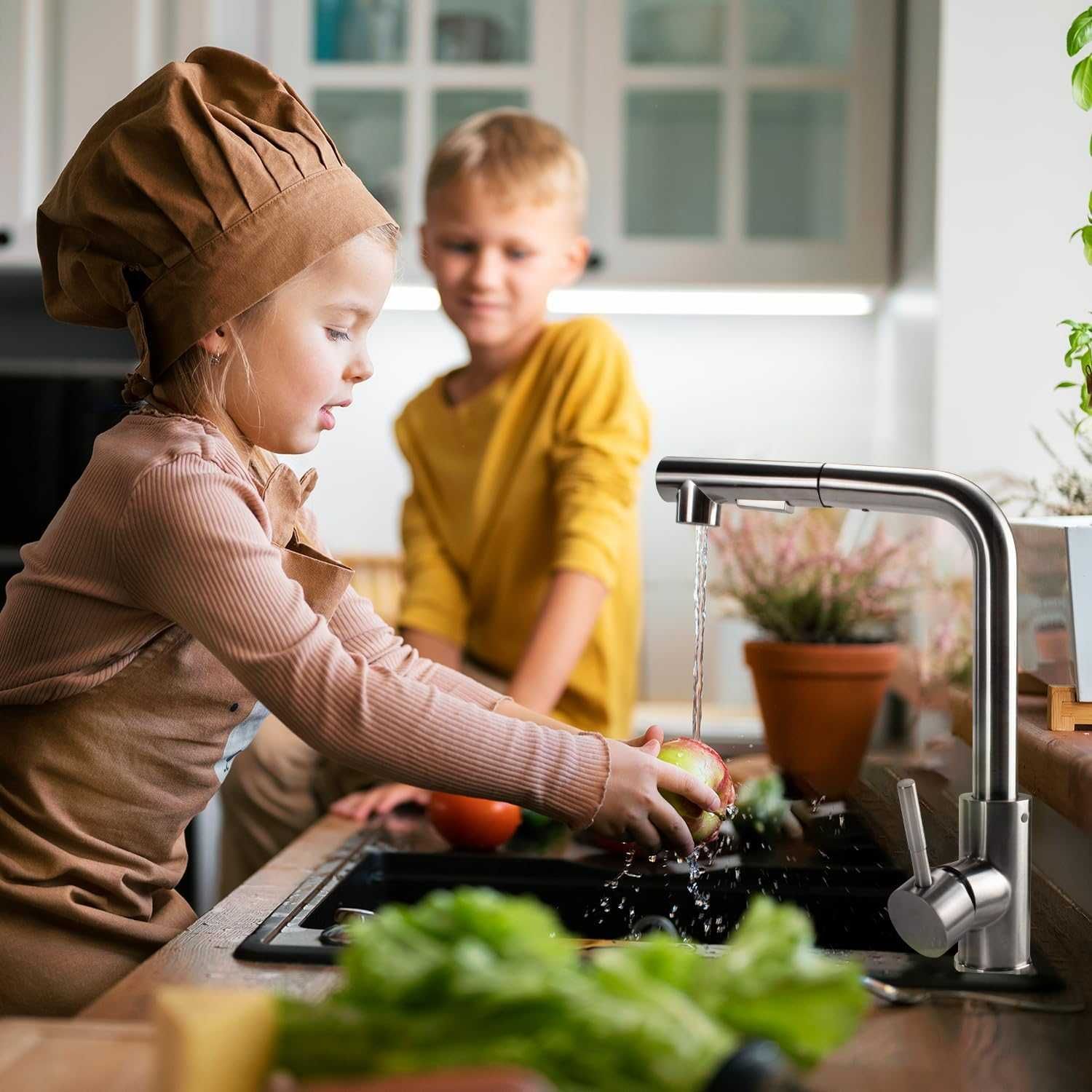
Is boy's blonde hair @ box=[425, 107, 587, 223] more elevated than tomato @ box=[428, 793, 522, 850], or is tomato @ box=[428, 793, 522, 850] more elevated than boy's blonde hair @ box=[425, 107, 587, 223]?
boy's blonde hair @ box=[425, 107, 587, 223]

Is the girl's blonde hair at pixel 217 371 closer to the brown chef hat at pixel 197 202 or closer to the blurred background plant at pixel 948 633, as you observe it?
the brown chef hat at pixel 197 202

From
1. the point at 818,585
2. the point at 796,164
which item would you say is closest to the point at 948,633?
the point at 818,585

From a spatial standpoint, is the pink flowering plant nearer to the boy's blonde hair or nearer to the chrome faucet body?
the boy's blonde hair

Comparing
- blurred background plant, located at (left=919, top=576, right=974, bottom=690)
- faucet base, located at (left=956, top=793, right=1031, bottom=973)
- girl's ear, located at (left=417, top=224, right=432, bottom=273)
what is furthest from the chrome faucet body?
girl's ear, located at (left=417, top=224, right=432, bottom=273)

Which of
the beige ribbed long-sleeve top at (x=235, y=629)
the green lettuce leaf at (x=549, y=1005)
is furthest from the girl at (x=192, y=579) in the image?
the green lettuce leaf at (x=549, y=1005)

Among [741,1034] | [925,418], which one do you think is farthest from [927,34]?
[741,1034]

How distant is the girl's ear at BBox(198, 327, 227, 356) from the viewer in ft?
3.44

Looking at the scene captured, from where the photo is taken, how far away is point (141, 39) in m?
2.67

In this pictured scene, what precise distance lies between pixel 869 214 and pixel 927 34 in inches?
16.5

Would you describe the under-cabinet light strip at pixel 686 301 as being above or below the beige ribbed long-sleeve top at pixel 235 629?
above

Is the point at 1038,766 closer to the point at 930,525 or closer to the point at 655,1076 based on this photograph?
the point at 655,1076

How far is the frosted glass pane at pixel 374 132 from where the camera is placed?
2795 mm

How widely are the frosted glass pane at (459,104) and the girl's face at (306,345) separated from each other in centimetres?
181

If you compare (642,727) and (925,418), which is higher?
(925,418)
